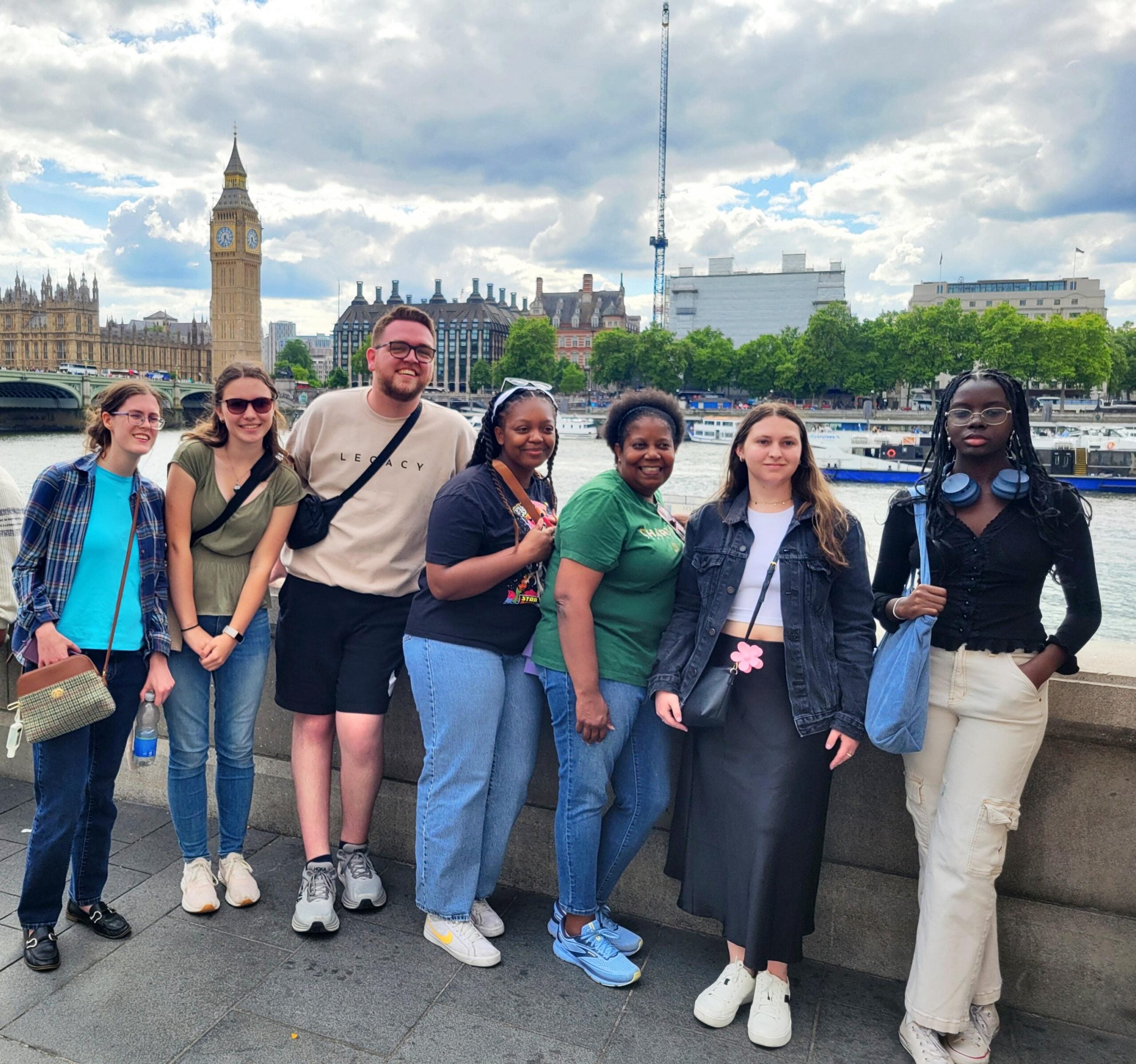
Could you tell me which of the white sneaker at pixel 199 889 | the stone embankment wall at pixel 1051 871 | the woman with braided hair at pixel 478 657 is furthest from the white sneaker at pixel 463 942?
the white sneaker at pixel 199 889

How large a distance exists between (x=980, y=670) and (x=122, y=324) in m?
110

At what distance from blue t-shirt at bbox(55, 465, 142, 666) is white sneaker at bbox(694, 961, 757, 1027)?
69.8 inches

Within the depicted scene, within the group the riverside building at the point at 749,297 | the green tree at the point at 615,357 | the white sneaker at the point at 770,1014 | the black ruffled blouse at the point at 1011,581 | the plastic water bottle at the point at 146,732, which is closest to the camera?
the black ruffled blouse at the point at 1011,581

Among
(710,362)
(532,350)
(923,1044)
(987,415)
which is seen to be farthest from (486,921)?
(532,350)

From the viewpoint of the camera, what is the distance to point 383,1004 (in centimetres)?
236

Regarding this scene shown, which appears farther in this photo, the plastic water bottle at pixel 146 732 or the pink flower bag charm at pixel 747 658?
the plastic water bottle at pixel 146 732

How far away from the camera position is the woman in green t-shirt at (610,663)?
235 centimetres

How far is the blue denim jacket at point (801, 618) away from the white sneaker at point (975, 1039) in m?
0.70

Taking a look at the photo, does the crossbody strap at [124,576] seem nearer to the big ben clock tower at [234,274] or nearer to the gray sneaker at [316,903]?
the gray sneaker at [316,903]

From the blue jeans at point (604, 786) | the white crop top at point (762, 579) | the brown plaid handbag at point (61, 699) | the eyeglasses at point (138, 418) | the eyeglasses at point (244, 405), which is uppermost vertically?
the eyeglasses at point (244, 405)

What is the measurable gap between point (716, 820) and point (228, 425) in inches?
69.4

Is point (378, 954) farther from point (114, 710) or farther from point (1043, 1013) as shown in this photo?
point (1043, 1013)

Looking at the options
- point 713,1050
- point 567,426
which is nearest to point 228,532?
point 713,1050

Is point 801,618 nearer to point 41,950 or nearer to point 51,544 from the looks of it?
point 51,544
